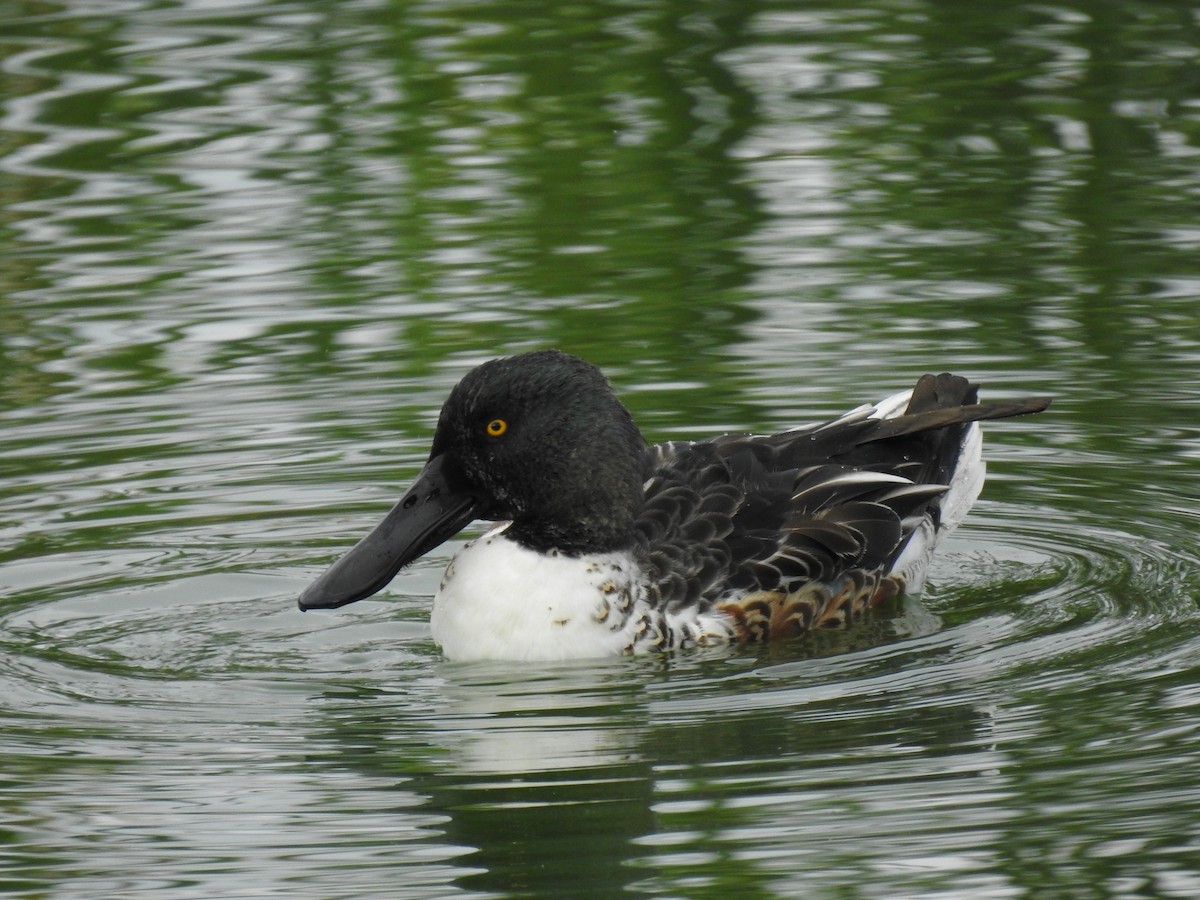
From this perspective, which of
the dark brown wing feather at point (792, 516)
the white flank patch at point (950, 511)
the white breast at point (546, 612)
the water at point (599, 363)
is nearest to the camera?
the water at point (599, 363)

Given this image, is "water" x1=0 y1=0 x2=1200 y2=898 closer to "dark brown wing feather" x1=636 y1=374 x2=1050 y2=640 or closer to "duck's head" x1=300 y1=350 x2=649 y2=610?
"dark brown wing feather" x1=636 y1=374 x2=1050 y2=640

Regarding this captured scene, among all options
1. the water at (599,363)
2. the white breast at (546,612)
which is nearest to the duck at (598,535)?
the white breast at (546,612)

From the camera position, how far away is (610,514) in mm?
8375

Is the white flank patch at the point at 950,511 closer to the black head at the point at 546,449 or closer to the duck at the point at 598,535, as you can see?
the duck at the point at 598,535

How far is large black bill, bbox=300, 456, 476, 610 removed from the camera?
8.23 metres

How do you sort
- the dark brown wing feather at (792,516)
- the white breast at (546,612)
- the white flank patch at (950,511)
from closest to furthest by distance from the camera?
the white breast at (546,612)
the dark brown wing feather at (792,516)
the white flank patch at (950,511)

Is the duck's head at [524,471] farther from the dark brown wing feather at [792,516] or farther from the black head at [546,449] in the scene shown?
the dark brown wing feather at [792,516]

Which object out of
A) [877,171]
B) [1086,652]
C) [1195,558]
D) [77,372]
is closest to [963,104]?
[877,171]

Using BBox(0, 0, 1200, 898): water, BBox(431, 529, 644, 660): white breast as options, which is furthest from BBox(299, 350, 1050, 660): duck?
BBox(0, 0, 1200, 898): water

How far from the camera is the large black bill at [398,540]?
8227mm

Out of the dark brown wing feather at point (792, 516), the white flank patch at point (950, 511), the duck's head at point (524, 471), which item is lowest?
the white flank patch at point (950, 511)

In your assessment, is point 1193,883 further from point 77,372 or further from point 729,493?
point 77,372

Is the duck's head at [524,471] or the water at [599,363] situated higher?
the duck's head at [524,471]

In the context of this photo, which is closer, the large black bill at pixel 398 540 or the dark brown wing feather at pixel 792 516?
the large black bill at pixel 398 540
